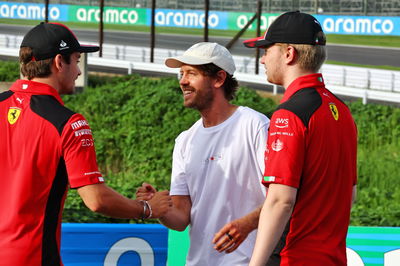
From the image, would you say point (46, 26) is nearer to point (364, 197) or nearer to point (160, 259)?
point (160, 259)

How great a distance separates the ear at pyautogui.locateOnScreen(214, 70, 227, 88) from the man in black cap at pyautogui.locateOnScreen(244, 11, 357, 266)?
67 cm

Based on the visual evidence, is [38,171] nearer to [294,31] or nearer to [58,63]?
[58,63]

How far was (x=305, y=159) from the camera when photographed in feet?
12.7

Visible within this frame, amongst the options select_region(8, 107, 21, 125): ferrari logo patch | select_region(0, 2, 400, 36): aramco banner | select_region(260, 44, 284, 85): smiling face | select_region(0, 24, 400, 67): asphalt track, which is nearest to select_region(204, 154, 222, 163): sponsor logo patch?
select_region(260, 44, 284, 85): smiling face

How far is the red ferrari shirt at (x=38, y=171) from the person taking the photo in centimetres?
401

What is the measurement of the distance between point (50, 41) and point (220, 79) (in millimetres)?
1115

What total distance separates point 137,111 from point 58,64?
1237 cm

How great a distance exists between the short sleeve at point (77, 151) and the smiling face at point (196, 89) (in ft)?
3.01

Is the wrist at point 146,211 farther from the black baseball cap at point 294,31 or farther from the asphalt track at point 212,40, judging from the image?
the asphalt track at point 212,40

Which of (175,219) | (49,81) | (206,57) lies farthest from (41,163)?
(206,57)

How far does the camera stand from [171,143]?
14594 mm

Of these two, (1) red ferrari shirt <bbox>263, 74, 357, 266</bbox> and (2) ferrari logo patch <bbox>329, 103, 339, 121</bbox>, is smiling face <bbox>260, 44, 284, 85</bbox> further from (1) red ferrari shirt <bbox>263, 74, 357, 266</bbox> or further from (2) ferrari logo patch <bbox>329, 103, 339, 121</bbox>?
(2) ferrari logo patch <bbox>329, 103, 339, 121</bbox>

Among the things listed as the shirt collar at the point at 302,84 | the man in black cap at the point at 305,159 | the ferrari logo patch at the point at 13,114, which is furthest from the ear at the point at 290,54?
the ferrari logo patch at the point at 13,114

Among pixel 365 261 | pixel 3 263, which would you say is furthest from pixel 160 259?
pixel 3 263
